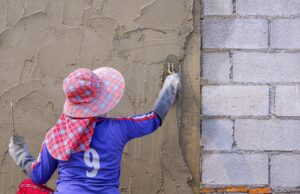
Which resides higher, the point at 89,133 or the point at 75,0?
the point at 75,0

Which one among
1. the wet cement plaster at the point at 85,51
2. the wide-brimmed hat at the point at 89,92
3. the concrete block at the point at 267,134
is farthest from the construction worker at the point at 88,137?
the concrete block at the point at 267,134

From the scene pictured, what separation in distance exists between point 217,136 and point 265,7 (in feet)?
2.51

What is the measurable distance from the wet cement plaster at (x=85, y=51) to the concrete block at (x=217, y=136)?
18 cm

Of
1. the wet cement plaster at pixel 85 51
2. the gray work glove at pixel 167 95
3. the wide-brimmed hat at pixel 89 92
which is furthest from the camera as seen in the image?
the wet cement plaster at pixel 85 51

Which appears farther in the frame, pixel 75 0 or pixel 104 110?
pixel 75 0

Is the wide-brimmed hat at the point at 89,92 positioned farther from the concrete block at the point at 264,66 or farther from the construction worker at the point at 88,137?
the concrete block at the point at 264,66

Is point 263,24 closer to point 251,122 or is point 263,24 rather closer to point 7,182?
point 251,122

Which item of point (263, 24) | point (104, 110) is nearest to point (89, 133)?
point (104, 110)

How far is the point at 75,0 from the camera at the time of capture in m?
2.59

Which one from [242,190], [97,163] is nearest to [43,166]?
[97,163]

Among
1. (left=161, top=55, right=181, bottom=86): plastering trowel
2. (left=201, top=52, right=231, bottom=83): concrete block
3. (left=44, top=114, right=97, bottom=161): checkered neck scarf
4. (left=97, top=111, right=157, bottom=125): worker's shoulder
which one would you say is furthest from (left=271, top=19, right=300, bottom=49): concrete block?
(left=44, top=114, right=97, bottom=161): checkered neck scarf

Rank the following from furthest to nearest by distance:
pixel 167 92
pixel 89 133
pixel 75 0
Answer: pixel 75 0 < pixel 167 92 < pixel 89 133

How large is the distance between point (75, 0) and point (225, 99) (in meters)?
0.99

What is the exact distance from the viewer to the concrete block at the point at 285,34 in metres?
2.62
